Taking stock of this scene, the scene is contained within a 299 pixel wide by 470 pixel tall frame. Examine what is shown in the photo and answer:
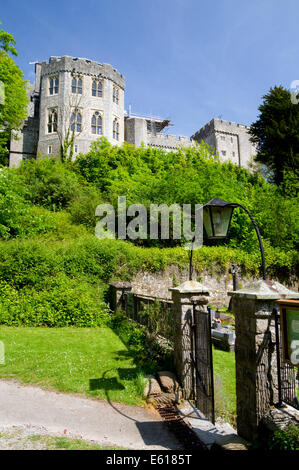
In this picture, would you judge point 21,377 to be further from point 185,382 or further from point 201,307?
point 201,307

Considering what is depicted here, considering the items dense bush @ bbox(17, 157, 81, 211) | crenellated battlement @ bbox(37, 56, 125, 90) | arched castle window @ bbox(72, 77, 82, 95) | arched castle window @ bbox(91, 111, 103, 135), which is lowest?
dense bush @ bbox(17, 157, 81, 211)

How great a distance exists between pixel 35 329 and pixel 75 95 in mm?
30309

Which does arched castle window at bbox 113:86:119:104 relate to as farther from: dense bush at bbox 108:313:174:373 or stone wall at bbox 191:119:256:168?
dense bush at bbox 108:313:174:373

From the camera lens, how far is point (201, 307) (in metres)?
6.13

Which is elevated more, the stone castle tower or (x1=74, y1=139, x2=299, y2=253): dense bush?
the stone castle tower

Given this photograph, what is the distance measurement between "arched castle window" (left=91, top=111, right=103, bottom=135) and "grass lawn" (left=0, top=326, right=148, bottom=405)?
28.3 metres

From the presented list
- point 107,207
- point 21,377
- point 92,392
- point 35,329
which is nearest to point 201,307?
point 92,392

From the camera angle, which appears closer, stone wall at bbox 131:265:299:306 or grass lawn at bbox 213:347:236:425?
grass lawn at bbox 213:347:236:425

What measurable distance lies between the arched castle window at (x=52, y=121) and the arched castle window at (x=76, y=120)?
2073mm

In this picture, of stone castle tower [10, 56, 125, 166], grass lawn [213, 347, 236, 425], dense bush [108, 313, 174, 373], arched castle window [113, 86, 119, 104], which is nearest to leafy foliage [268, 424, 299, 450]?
grass lawn [213, 347, 236, 425]

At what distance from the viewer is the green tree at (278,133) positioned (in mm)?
26531

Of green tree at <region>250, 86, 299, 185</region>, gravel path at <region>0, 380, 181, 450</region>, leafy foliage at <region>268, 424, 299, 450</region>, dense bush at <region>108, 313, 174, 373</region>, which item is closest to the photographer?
leafy foliage at <region>268, 424, 299, 450</region>

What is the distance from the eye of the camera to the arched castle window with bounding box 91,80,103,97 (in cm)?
3450

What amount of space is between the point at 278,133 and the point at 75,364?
26.5m
